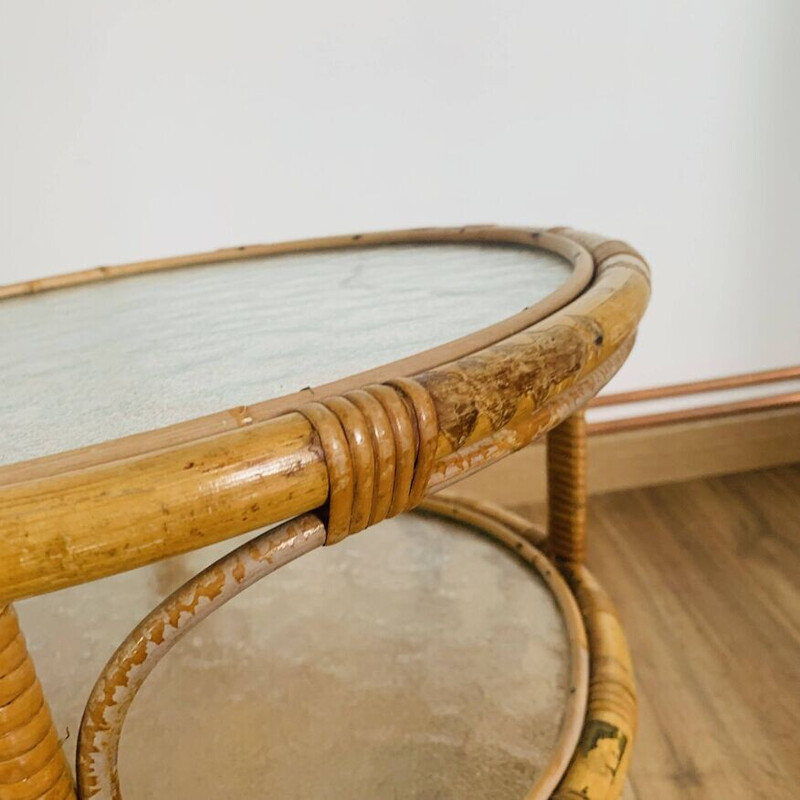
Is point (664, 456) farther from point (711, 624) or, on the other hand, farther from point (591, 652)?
point (591, 652)

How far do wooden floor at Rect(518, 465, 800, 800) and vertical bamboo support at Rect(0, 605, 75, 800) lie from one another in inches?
21.9

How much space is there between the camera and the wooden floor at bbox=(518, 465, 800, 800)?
651 millimetres

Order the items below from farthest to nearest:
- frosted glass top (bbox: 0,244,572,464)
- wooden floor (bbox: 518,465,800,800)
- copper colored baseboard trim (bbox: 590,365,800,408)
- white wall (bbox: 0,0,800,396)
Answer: copper colored baseboard trim (bbox: 590,365,800,408), white wall (bbox: 0,0,800,396), wooden floor (bbox: 518,465,800,800), frosted glass top (bbox: 0,244,572,464)

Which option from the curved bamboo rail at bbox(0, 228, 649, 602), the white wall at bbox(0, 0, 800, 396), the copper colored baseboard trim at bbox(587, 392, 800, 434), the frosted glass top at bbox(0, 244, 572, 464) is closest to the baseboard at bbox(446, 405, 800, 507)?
the copper colored baseboard trim at bbox(587, 392, 800, 434)

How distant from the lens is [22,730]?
0.23 m

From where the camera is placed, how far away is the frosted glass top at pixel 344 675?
421 millimetres

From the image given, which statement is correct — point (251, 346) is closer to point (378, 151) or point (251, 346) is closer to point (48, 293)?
point (48, 293)

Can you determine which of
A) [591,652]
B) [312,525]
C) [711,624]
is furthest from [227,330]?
[711,624]

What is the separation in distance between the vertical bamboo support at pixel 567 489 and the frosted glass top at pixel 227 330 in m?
0.14

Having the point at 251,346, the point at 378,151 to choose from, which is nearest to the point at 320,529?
the point at 251,346

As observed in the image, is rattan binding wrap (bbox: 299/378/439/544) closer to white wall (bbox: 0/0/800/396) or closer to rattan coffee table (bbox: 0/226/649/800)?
rattan coffee table (bbox: 0/226/649/800)

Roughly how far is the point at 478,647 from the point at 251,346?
28 cm

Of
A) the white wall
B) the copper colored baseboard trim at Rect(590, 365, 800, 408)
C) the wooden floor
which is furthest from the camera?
the copper colored baseboard trim at Rect(590, 365, 800, 408)

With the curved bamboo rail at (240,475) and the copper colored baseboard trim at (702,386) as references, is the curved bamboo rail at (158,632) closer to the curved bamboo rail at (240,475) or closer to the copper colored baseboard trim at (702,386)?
the curved bamboo rail at (240,475)
